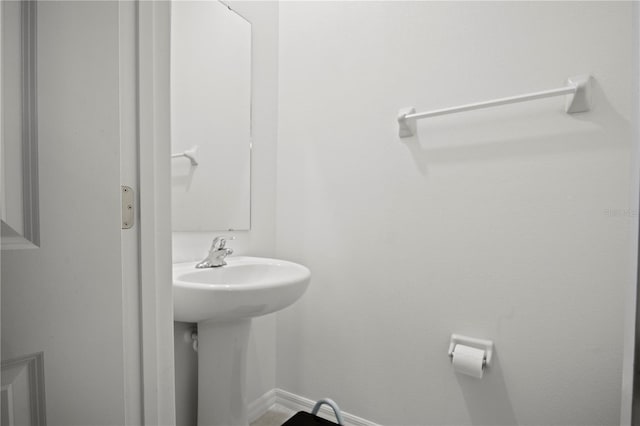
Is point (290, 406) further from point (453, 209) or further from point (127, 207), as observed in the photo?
point (127, 207)

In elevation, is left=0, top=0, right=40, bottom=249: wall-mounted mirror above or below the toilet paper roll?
above

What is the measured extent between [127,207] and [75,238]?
0.26ft

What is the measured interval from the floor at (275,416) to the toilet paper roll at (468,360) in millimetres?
844

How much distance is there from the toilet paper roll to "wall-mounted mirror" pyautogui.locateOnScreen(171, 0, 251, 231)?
100 centimetres

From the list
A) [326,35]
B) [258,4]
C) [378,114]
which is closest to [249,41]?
[258,4]

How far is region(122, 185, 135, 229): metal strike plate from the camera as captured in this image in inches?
18.1

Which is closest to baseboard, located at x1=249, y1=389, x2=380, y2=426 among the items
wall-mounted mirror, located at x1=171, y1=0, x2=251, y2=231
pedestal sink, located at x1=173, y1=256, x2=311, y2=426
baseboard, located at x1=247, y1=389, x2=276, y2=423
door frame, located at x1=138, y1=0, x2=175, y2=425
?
baseboard, located at x1=247, y1=389, x2=276, y2=423

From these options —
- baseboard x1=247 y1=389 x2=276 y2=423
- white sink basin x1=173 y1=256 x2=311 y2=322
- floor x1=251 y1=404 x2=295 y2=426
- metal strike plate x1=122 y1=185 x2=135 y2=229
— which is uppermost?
metal strike plate x1=122 y1=185 x2=135 y2=229

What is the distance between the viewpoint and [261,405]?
1523mm

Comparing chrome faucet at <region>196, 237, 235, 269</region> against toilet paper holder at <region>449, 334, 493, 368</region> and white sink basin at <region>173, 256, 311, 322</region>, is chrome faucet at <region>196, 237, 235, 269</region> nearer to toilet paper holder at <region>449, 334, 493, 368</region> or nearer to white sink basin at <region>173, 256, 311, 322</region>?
white sink basin at <region>173, 256, 311, 322</region>

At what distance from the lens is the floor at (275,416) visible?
1.46m

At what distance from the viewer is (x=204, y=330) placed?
3.69 feet

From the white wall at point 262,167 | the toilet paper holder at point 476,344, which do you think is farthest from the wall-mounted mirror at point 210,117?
the toilet paper holder at point 476,344

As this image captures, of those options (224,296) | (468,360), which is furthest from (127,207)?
(468,360)
